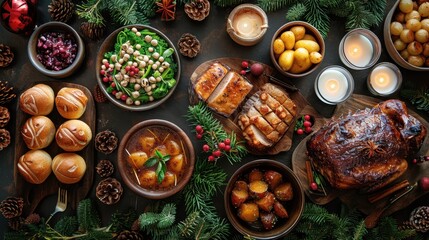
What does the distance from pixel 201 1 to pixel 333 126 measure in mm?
1025

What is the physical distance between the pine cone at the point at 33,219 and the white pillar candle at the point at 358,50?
1.99 m

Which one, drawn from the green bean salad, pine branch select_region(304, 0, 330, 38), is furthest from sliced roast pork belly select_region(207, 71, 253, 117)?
pine branch select_region(304, 0, 330, 38)

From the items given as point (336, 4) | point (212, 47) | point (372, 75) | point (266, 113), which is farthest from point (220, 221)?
point (336, 4)

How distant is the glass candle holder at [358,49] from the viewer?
2939 mm

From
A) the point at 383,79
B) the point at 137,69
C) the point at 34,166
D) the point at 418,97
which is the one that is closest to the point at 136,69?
the point at 137,69

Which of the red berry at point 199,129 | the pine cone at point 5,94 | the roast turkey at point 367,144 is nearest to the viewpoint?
the roast turkey at point 367,144

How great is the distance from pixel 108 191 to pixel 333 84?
1.42m

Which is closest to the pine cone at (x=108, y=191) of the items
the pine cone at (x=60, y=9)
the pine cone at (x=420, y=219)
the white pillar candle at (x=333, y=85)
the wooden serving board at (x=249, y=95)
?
Result: the wooden serving board at (x=249, y=95)

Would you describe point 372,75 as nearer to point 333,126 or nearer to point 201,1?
point 333,126

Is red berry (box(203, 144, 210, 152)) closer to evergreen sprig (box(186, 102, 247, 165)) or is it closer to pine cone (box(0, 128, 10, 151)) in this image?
evergreen sprig (box(186, 102, 247, 165))

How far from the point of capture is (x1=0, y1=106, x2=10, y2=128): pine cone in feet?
9.46

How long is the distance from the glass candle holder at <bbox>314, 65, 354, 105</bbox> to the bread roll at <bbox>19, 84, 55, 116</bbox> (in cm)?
152

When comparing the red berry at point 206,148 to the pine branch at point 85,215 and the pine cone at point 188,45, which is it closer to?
the pine cone at point 188,45

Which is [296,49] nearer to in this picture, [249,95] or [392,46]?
[249,95]
